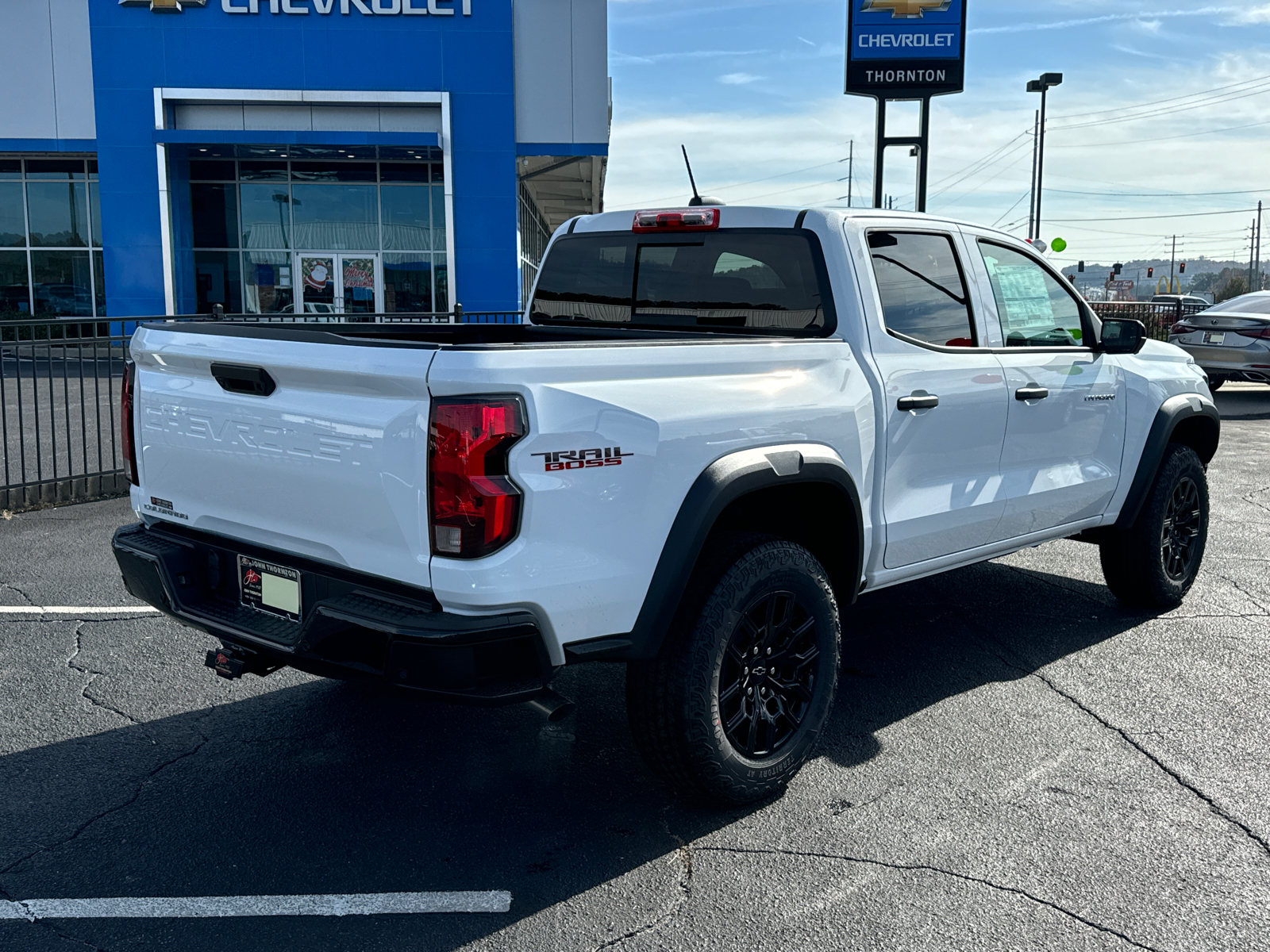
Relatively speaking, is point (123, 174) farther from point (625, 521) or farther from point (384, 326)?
point (625, 521)

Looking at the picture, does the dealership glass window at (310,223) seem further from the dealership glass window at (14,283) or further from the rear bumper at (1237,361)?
the rear bumper at (1237,361)

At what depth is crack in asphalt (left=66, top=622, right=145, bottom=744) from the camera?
4359mm

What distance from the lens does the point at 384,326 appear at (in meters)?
4.89

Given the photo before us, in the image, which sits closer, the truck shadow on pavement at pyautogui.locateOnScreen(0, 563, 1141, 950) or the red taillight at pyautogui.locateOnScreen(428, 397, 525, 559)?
the red taillight at pyautogui.locateOnScreen(428, 397, 525, 559)

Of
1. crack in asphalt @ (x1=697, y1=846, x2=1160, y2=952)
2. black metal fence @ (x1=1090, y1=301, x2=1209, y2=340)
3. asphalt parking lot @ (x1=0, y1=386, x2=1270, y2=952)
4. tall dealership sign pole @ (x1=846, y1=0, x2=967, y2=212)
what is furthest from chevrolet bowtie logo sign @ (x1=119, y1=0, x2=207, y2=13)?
crack in asphalt @ (x1=697, y1=846, x2=1160, y2=952)

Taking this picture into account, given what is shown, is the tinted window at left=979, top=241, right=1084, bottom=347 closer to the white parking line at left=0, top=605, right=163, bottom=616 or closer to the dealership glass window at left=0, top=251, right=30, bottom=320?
the white parking line at left=0, top=605, right=163, bottom=616

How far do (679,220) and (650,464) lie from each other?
65.6 inches

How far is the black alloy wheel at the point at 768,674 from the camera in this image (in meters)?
3.58

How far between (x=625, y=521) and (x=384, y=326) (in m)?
2.22

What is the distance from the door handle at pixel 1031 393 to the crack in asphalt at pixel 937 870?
2191 mm

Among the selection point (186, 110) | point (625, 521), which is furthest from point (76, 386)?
point (186, 110)

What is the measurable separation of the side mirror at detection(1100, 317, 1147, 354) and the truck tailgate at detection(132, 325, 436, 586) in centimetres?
363

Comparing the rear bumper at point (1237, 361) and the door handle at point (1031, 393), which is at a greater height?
the door handle at point (1031, 393)

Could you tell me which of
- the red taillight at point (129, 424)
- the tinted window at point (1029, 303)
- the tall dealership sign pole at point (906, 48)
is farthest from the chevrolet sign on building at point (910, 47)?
the red taillight at point (129, 424)
